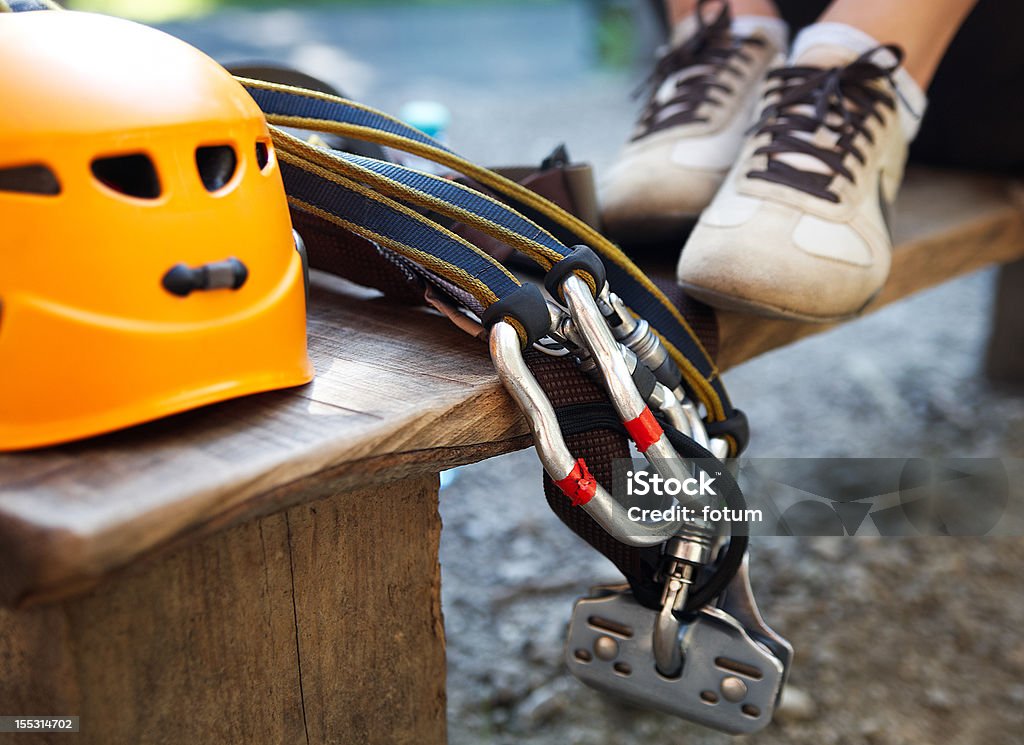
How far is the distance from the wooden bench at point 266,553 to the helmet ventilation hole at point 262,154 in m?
0.15

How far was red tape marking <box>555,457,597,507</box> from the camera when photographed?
26.9 inches

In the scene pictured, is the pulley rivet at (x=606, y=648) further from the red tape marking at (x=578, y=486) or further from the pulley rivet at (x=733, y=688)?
the red tape marking at (x=578, y=486)

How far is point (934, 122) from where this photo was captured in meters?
1.58

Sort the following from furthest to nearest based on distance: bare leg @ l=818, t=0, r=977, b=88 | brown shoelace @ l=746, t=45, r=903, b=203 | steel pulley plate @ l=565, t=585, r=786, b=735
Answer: bare leg @ l=818, t=0, r=977, b=88 < brown shoelace @ l=746, t=45, r=903, b=203 < steel pulley plate @ l=565, t=585, r=786, b=735

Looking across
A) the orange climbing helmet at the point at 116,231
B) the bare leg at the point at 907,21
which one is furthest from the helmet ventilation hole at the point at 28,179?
the bare leg at the point at 907,21

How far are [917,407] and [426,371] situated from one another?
172 cm

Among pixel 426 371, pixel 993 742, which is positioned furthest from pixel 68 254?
pixel 993 742

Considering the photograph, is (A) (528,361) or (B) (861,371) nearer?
(A) (528,361)

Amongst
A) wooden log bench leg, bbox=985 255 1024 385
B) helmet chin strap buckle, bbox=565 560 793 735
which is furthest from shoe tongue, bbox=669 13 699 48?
wooden log bench leg, bbox=985 255 1024 385

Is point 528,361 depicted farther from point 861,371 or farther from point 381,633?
point 861,371

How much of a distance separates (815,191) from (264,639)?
0.67 meters

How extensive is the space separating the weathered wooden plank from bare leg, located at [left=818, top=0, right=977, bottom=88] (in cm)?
67

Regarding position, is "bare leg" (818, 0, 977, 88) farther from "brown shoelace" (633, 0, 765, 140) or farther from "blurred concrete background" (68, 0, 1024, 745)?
"blurred concrete background" (68, 0, 1024, 745)

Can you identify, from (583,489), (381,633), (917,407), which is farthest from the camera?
(917,407)
